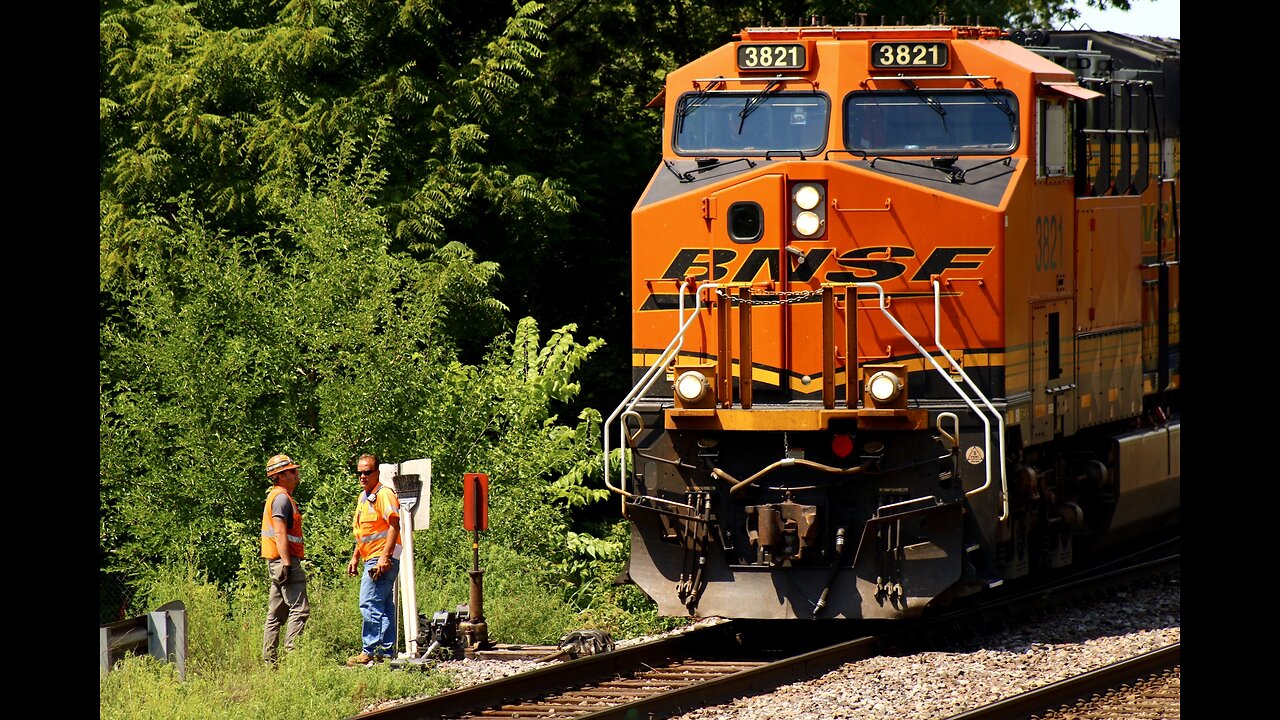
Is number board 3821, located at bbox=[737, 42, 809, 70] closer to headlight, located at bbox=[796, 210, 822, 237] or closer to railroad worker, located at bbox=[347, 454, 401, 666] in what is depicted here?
headlight, located at bbox=[796, 210, 822, 237]

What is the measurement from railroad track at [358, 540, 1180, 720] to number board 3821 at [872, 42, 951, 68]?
12.7 feet

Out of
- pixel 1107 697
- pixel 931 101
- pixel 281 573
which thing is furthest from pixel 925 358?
pixel 281 573

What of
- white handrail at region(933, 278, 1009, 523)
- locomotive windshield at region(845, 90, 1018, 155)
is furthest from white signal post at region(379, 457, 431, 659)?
locomotive windshield at region(845, 90, 1018, 155)

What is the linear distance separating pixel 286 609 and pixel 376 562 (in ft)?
2.49

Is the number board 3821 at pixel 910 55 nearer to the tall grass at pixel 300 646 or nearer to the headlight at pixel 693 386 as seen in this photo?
the headlight at pixel 693 386

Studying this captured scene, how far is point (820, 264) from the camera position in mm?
10344

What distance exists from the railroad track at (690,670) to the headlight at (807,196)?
2895 mm

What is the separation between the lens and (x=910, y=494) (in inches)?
397

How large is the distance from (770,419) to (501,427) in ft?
20.2

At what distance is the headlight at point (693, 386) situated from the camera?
10016 millimetres

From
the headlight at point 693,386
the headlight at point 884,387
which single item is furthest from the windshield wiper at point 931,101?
the headlight at point 693,386

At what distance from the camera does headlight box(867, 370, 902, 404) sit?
9836mm

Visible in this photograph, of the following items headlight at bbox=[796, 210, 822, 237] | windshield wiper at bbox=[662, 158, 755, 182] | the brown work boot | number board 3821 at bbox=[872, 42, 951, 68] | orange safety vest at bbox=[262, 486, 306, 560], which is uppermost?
number board 3821 at bbox=[872, 42, 951, 68]

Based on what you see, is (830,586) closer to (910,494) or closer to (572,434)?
(910,494)
